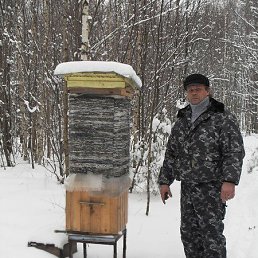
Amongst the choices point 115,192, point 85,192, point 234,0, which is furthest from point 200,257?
point 234,0

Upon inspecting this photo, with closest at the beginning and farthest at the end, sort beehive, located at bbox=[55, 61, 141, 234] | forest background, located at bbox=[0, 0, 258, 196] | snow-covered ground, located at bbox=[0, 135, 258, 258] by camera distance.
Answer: beehive, located at bbox=[55, 61, 141, 234] < snow-covered ground, located at bbox=[0, 135, 258, 258] < forest background, located at bbox=[0, 0, 258, 196]

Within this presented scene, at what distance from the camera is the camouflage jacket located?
11.8ft

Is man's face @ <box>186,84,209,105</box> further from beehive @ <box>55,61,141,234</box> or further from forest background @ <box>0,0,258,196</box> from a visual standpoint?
forest background @ <box>0,0,258,196</box>

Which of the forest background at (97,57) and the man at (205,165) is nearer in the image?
the man at (205,165)

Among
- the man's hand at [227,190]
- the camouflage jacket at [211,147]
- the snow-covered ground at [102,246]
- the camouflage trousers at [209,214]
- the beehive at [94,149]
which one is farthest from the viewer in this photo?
the snow-covered ground at [102,246]

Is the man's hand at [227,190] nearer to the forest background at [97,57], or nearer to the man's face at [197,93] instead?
the man's face at [197,93]

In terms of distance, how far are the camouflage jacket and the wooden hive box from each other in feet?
2.40

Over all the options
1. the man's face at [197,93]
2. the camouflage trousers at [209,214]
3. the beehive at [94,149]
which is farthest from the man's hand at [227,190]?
the beehive at [94,149]

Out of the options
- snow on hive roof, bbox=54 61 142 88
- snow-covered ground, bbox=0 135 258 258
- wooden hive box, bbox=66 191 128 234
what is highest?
snow on hive roof, bbox=54 61 142 88

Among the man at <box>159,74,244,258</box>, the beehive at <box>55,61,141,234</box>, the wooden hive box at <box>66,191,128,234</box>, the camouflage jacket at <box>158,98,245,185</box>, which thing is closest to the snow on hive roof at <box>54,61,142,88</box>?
the beehive at <box>55,61,141,234</box>

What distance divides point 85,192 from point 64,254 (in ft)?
3.04

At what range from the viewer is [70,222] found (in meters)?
4.20

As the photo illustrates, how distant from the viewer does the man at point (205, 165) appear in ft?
12.1

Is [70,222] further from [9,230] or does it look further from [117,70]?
[117,70]
